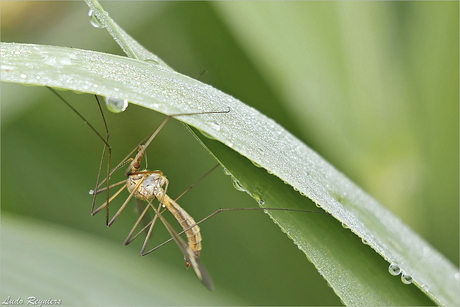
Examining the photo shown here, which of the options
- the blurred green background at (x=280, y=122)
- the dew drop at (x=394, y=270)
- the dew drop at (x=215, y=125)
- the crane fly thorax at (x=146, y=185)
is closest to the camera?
the dew drop at (x=215, y=125)

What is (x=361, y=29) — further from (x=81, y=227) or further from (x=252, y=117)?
(x=81, y=227)

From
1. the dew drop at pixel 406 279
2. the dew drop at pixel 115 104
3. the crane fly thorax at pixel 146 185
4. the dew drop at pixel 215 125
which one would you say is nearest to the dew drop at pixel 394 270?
the dew drop at pixel 406 279

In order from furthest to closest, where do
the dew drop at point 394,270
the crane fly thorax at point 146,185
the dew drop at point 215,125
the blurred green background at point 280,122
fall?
the blurred green background at point 280,122, the crane fly thorax at point 146,185, the dew drop at point 394,270, the dew drop at point 215,125

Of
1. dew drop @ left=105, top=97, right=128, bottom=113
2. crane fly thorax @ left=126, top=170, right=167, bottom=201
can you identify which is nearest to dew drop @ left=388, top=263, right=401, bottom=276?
dew drop @ left=105, top=97, right=128, bottom=113

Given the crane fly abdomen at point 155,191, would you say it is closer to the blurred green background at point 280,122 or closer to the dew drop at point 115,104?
the blurred green background at point 280,122

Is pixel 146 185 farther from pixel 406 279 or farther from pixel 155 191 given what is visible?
pixel 406 279

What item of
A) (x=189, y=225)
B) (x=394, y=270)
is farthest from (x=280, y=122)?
(x=394, y=270)

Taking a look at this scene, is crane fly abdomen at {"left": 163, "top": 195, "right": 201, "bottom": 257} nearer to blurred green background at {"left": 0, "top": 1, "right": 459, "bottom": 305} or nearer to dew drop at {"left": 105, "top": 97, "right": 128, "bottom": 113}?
blurred green background at {"left": 0, "top": 1, "right": 459, "bottom": 305}
